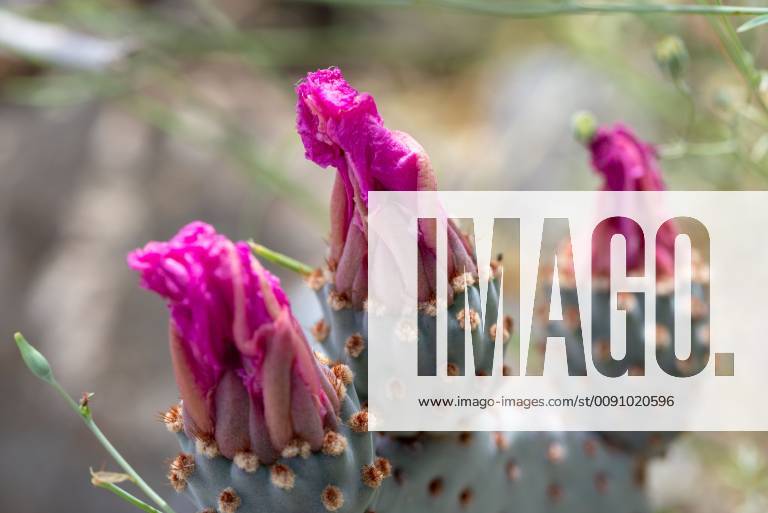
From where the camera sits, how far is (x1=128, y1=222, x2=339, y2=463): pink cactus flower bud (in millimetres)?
556

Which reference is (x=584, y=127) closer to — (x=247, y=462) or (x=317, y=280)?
(x=317, y=280)

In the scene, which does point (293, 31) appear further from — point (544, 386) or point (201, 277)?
point (201, 277)

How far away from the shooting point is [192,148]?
7.69 ft

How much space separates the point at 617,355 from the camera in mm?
894

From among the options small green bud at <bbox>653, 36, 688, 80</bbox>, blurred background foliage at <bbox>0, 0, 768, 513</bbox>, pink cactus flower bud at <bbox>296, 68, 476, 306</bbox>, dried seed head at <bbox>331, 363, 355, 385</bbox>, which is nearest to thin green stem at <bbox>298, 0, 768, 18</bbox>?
small green bud at <bbox>653, 36, 688, 80</bbox>

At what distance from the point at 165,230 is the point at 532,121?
0.87 metres

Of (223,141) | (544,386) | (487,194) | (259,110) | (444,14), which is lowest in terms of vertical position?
(544,386)

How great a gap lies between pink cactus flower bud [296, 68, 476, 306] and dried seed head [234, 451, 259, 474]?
0.53 feet

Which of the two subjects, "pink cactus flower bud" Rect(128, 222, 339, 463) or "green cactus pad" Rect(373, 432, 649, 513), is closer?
"pink cactus flower bud" Rect(128, 222, 339, 463)

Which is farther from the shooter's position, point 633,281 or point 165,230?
point 165,230

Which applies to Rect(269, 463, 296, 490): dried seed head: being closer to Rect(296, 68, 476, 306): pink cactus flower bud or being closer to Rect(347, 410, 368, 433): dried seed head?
Rect(347, 410, 368, 433): dried seed head

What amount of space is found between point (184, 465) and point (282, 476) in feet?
0.21

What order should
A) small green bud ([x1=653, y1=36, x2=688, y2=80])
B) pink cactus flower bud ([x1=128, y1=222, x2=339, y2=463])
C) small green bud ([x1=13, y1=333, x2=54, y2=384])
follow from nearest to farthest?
1. pink cactus flower bud ([x1=128, y1=222, x2=339, y2=463])
2. small green bud ([x1=13, y1=333, x2=54, y2=384])
3. small green bud ([x1=653, y1=36, x2=688, y2=80])

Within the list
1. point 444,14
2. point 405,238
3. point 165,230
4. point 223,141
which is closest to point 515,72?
point 444,14
